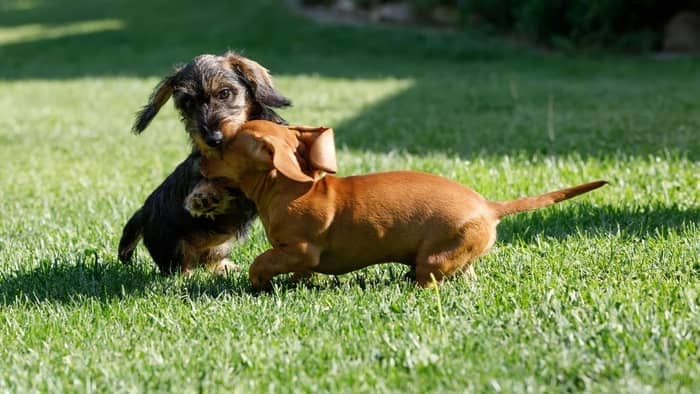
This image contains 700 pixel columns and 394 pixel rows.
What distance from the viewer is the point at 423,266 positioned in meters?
4.27

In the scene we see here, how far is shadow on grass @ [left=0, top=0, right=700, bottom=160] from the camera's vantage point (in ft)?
29.8

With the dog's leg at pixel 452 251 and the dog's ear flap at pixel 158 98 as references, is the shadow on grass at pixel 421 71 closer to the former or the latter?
the dog's ear flap at pixel 158 98

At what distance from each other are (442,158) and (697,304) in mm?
4131

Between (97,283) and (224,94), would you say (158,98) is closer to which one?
(224,94)

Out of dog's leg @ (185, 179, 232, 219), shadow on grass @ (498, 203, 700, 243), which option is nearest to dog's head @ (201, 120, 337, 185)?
dog's leg @ (185, 179, 232, 219)

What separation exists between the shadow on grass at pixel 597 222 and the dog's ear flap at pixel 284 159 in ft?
5.10

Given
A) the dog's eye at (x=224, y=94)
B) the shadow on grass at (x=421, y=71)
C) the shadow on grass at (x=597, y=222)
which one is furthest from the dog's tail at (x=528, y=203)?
the shadow on grass at (x=421, y=71)

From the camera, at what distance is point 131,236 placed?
17.3ft

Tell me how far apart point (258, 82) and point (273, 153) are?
1194 mm

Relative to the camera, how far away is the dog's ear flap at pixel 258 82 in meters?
5.32

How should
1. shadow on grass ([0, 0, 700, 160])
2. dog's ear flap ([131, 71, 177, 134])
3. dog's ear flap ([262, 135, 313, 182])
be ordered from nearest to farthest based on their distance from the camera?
dog's ear flap ([262, 135, 313, 182]) → dog's ear flap ([131, 71, 177, 134]) → shadow on grass ([0, 0, 700, 160])

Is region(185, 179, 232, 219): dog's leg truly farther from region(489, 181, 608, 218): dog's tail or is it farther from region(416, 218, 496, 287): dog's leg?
region(489, 181, 608, 218): dog's tail

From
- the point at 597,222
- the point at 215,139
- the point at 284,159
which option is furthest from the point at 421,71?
the point at 284,159

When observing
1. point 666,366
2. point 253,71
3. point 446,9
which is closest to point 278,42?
point 446,9
